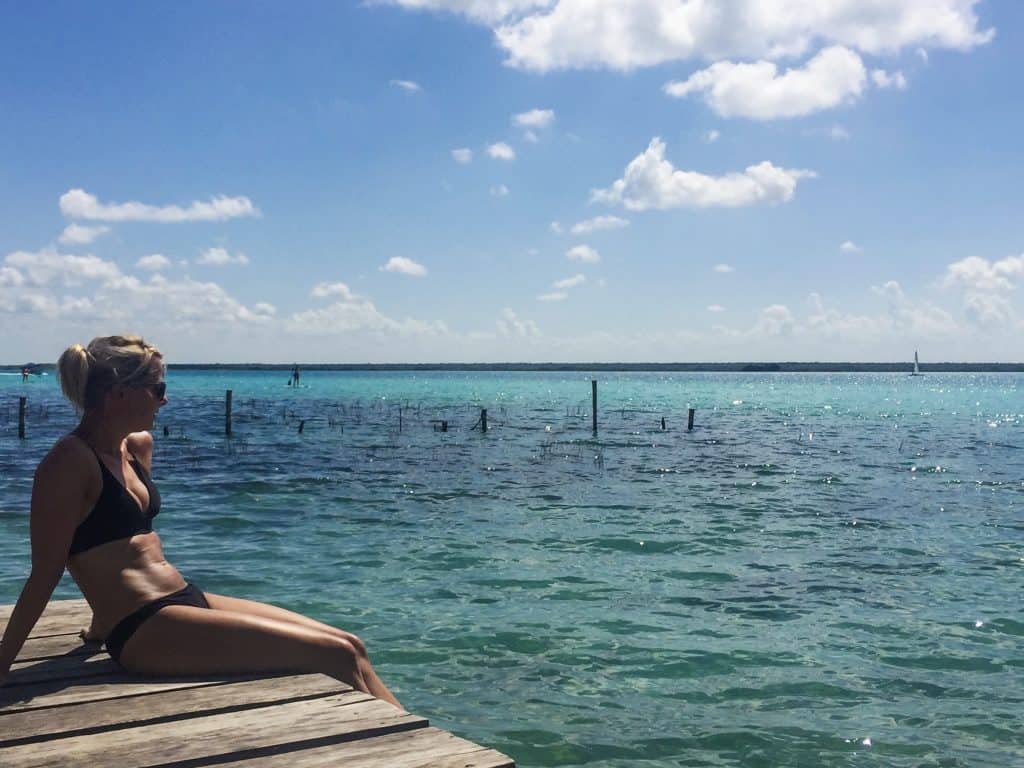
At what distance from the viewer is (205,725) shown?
3652mm

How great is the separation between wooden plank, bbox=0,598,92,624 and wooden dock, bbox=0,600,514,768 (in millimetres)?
1108

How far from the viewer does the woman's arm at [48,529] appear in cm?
416

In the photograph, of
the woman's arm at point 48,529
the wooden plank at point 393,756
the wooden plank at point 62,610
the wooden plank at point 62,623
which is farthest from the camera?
the wooden plank at point 62,610

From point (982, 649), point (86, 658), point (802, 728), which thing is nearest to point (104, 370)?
point (86, 658)

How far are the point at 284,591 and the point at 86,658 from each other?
725cm

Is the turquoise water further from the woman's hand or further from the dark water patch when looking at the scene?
the woman's hand

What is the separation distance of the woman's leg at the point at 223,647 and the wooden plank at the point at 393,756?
36.9 inches

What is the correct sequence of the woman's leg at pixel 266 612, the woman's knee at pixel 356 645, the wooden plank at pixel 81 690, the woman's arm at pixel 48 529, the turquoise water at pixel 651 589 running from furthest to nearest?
1. the turquoise water at pixel 651 589
2. the woman's leg at pixel 266 612
3. the woman's knee at pixel 356 645
4. the woman's arm at pixel 48 529
5. the wooden plank at pixel 81 690

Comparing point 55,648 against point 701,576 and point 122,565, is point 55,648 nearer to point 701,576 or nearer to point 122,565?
point 122,565

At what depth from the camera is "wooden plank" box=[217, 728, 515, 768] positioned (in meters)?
3.26

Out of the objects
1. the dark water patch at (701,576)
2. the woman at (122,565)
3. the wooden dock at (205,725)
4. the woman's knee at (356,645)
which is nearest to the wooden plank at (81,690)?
the wooden dock at (205,725)

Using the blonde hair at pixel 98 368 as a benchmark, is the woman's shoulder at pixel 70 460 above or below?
below

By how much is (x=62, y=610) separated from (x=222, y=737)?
2871 mm

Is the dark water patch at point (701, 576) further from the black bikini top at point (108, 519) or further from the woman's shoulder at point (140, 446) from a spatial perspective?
the black bikini top at point (108, 519)
